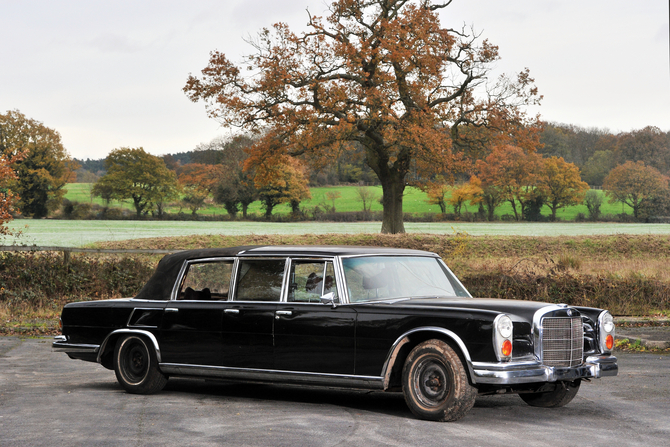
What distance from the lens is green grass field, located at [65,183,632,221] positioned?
84000 millimetres

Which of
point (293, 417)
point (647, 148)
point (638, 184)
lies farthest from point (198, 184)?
point (293, 417)

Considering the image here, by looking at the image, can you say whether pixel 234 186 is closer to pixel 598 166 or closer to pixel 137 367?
pixel 598 166

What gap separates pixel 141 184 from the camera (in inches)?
3521

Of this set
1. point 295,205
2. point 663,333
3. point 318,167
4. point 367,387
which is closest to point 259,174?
point 318,167

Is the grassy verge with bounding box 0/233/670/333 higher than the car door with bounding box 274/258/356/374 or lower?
lower

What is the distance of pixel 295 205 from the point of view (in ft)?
252

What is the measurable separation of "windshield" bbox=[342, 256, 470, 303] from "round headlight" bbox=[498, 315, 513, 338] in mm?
1293

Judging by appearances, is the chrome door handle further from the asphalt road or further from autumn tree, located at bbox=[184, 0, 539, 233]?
autumn tree, located at bbox=[184, 0, 539, 233]

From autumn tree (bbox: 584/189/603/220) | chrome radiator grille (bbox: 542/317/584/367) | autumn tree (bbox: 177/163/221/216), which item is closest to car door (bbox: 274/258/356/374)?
chrome radiator grille (bbox: 542/317/584/367)

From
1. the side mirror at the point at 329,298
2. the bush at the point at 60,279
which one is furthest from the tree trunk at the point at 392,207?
the side mirror at the point at 329,298

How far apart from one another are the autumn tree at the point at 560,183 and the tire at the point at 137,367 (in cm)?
7750

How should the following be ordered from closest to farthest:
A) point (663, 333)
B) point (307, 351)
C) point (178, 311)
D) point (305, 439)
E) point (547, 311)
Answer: point (305, 439)
point (547, 311)
point (307, 351)
point (178, 311)
point (663, 333)

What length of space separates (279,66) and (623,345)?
23706 millimetres

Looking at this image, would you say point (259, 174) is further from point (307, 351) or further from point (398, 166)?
point (307, 351)
